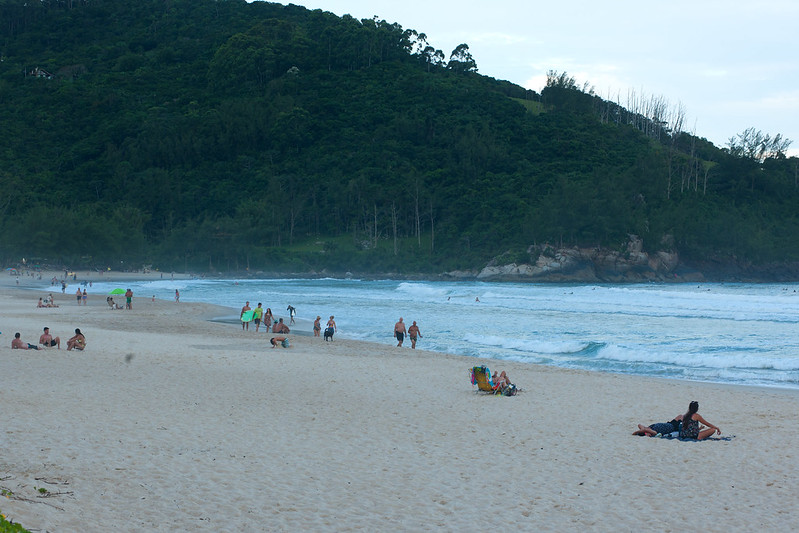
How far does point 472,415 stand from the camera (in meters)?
11.5

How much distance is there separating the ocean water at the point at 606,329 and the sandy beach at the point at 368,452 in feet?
13.6

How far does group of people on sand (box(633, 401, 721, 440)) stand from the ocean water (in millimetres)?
8071

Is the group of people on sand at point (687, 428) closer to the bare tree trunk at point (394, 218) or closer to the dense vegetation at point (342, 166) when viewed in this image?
the dense vegetation at point (342, 166)

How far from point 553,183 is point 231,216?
170 feet

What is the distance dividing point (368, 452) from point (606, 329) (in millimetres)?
22730

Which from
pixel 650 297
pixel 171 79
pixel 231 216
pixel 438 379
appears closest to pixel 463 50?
pixel 171 79

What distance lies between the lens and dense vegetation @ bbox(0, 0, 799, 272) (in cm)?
9781

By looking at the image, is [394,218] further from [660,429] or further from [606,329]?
[660,429]

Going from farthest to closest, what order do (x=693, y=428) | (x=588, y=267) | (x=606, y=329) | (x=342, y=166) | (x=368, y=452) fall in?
(x=342, y=166) → (x=588, y=267) → (x=606, y=329) → (x=693, y=428) → (x=368, y=452)

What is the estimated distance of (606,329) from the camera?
29578 mm

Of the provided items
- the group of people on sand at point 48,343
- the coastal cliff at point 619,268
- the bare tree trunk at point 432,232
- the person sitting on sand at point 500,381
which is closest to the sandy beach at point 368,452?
the person sitting on sand at point 500,381

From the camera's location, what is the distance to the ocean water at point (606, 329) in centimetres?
1994

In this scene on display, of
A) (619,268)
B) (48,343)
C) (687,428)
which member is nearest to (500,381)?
(687,428)

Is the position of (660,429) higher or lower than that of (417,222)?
lower
